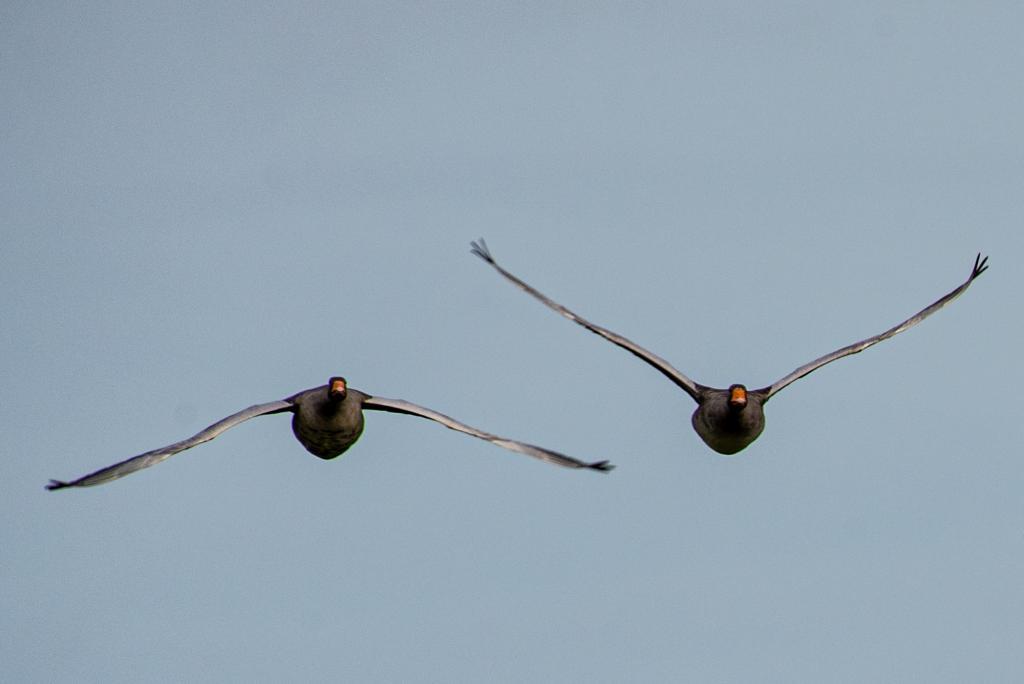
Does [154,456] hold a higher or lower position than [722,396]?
lower

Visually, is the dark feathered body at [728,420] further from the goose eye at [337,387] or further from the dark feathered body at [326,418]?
the goose eye at [337,387]

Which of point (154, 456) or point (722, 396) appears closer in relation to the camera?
point (154, 456)

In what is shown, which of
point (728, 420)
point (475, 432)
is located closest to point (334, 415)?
point (475, 432)

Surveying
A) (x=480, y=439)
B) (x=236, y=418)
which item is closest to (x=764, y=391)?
(x=480, y=439)

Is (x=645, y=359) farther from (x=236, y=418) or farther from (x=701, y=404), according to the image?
(x=236, y=418)

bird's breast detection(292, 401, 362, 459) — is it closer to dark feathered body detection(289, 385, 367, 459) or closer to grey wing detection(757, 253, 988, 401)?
dark feathered body detection(289, 385, 367, 459)

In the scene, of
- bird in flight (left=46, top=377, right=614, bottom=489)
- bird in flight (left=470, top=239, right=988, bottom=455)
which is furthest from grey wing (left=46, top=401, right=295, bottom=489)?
bird in flight (left=470, top=239, right=988, bottom=455)

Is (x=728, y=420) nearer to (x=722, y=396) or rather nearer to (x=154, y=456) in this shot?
(x=722, y=396)
